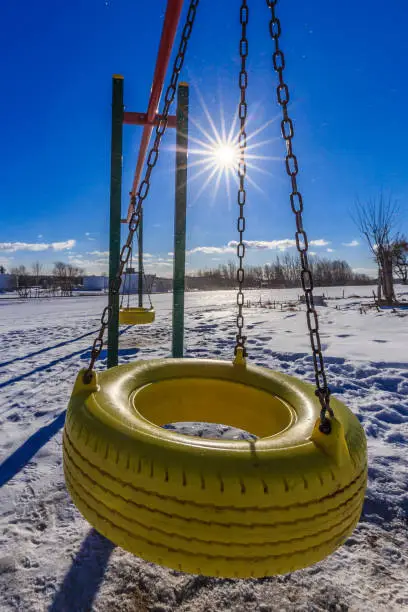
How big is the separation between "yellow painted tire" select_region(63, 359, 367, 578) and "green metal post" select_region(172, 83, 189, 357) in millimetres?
3163

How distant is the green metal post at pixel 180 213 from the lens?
13.5ft

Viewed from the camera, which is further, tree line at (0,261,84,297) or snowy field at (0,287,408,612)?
tree line at (0,261,84,297)

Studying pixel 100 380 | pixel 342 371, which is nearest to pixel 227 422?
pixel 100 380

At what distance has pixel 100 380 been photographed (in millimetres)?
1696

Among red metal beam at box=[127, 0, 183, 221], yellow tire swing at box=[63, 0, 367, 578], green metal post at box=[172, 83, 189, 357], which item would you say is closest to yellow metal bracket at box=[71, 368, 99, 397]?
yellow tire swing at box=[63, 0, 367, 578]

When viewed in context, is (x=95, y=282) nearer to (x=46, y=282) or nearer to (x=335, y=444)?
(x=46, y=282)

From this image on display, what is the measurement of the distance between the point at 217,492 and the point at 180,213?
12.5 ft

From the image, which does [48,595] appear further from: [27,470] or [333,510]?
[333,510]

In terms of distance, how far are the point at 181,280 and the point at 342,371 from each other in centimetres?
258

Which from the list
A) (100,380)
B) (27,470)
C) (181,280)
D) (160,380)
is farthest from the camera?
(181,280)

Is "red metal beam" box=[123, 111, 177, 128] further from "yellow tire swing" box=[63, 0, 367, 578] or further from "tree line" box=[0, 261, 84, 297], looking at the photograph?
"tree line" box=[0, 261, 84, 297]

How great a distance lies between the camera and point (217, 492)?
2.91 ft

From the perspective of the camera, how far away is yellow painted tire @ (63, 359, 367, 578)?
892 mm

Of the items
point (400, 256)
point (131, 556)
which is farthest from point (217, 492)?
point (400, 256)
